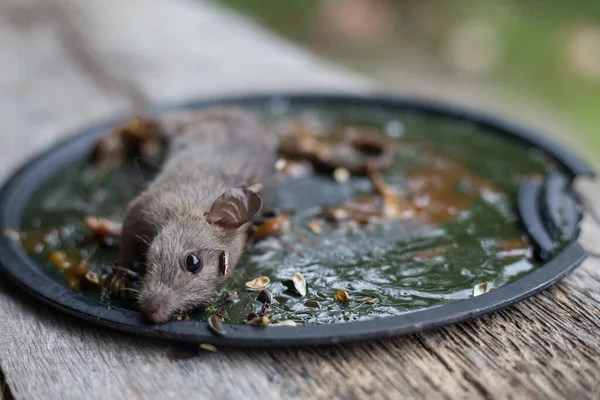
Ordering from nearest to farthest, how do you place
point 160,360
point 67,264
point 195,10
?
1. point 160,360
2. point 67,264
3. point 195,10

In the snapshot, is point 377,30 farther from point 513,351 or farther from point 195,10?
point 513,351

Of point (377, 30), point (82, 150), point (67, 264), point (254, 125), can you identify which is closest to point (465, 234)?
point (254, 125)

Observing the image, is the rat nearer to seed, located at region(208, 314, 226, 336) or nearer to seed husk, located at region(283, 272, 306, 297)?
seed, located at region(208, 314, 226, 336)

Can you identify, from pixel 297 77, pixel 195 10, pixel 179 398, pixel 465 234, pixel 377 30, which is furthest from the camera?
pixel 377 30

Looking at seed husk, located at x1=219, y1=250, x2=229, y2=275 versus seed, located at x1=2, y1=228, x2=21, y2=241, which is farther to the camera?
seed, located at x1=2, y1=228, x2=21, y2=241

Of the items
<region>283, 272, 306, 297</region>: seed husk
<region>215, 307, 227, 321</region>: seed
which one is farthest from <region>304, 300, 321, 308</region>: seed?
<region>215, 307, 227, 321</region>: seed

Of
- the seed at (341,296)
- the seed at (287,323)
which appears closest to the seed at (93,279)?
the seed at (287,323)
